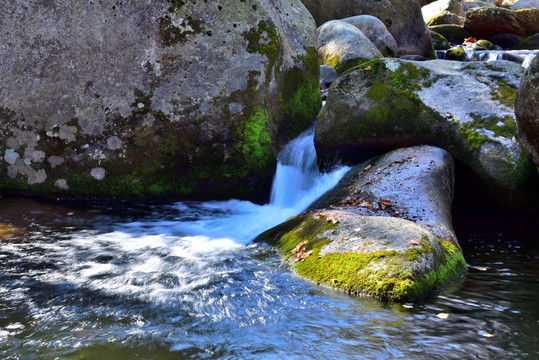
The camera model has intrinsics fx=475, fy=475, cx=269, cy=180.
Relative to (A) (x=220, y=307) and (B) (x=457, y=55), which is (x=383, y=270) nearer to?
(A) (x=220, y=307)

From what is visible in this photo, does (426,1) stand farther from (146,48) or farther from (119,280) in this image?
(119,280)

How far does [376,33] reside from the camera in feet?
52.5

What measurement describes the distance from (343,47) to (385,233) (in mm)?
9838

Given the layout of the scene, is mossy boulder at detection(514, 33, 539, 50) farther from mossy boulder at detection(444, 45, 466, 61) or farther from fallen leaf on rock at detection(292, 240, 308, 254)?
fallen leaf on rock at detection(292, 240, 308, 254)

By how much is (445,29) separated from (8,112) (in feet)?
72.0

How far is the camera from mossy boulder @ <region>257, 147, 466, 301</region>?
397 centimetres

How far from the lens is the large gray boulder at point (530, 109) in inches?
169

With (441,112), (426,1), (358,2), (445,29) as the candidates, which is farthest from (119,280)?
(426,1)

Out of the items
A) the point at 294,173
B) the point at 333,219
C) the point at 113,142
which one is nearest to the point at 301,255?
the point at 333,219

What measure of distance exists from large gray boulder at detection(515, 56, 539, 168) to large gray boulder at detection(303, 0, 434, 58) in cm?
1480

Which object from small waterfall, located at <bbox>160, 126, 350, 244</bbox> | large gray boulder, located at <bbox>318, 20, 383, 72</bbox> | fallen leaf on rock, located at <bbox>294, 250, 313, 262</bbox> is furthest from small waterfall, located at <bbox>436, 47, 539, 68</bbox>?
fallen leaf on rock, located at <bbox>294, 250, 313, 262</bbox>

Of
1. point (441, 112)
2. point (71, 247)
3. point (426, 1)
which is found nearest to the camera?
point (71, 247)

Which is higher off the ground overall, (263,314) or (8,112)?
(8,112)

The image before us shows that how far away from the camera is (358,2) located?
18984mm
